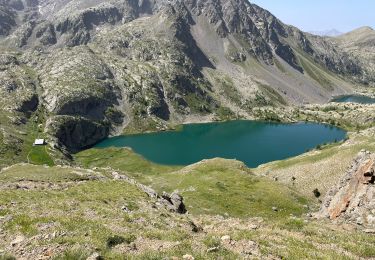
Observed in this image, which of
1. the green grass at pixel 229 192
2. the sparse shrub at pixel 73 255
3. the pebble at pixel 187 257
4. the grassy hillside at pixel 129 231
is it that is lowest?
the green grass at pixel 229 192

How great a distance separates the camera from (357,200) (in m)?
46.8

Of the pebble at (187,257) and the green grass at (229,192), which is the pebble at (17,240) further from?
the green grass at (229,192)

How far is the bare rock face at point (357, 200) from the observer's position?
42625 millimetres

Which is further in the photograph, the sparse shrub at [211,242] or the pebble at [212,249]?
the sparse shrub at [211,242]

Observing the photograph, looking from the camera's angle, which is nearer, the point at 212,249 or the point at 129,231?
the point at 212,249

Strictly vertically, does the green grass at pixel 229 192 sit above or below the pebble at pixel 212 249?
below

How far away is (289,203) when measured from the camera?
76.3 meters

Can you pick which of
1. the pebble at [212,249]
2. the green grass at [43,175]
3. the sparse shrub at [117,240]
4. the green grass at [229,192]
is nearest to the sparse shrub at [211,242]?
the pebble at [212,249]

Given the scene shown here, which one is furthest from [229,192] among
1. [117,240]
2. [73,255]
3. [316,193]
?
[73,255]

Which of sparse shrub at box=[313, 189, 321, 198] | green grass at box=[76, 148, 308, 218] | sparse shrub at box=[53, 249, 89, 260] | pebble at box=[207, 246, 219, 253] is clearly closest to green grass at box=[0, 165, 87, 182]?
green grass at box=[76, 148, 308, 218]

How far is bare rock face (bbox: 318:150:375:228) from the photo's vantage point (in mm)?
42625

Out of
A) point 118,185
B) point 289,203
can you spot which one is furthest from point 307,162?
point 118,185

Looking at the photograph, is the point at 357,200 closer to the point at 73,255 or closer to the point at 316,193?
the point at 73,255

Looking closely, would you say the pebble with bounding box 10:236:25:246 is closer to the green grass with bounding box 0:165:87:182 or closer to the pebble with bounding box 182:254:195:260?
the pebble with bounding box 182:254:195:260
